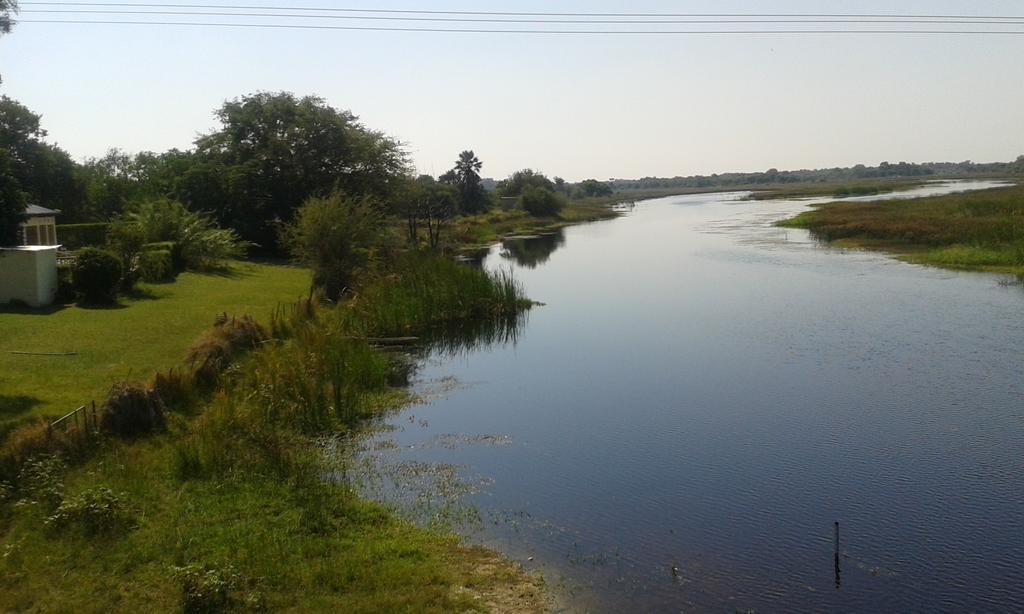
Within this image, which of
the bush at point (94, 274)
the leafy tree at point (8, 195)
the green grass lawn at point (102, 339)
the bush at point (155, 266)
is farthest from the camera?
the bush at point (155, 266)

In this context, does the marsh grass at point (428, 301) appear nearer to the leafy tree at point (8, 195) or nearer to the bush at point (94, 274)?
the bush at point (94, 274)

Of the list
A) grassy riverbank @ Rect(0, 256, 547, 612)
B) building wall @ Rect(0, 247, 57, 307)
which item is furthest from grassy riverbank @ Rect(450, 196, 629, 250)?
grassy riverbank @ Rect(0, 256, 547, 612)

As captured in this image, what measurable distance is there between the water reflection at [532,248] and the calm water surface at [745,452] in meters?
20.9

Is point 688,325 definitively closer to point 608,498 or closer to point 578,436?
point 578,436

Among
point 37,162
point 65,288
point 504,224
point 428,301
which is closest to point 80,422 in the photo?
point 65,288

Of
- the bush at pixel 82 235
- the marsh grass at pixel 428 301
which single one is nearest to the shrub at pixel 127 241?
the bush at pixel 82 235

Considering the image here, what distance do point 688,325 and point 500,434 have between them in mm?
11424

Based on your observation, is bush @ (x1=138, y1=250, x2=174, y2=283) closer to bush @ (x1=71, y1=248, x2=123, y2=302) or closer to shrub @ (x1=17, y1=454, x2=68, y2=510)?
bush @ (x1=71, y1=248, x2=123, y2=302)

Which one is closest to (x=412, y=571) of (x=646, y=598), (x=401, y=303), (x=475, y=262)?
(x=646, y=598)

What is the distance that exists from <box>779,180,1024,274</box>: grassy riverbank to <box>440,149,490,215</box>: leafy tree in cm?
3435

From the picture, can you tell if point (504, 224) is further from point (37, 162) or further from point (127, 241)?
point (127, 241)

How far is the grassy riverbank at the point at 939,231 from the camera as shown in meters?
36.3

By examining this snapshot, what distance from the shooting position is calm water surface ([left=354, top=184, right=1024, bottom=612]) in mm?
9547

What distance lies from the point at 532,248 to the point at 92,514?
4903 centimetres
